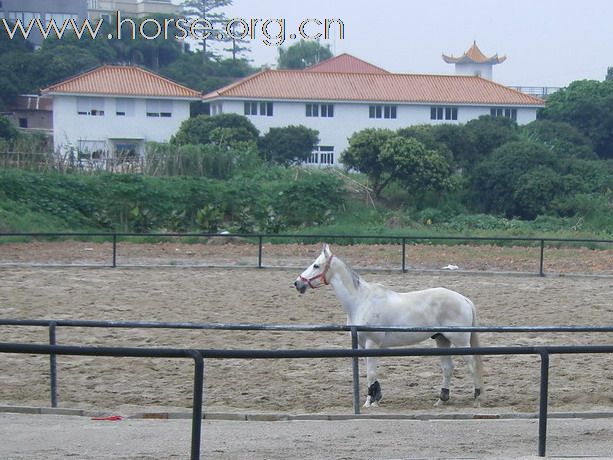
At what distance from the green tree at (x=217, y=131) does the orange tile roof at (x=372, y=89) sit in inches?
243

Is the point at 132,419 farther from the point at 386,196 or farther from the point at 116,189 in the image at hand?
the point at 386,196

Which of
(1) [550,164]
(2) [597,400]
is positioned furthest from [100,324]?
(1) [550,164]

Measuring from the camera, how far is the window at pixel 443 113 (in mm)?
60656

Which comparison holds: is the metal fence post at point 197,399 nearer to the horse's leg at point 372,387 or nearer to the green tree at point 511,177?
the horse's leg at point 372,387

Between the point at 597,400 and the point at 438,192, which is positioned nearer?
the point at 597,400

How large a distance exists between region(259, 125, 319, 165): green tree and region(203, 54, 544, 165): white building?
322 centimetres

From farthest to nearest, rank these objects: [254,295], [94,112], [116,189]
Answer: [94,112] < [116,189] < [254,295]

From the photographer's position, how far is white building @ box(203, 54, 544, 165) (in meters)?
59.4

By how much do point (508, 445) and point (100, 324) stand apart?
374 cm

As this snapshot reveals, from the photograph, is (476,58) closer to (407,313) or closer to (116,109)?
(116,109)

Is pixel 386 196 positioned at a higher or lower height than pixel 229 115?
lower

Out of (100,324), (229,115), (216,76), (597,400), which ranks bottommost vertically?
(597,400)

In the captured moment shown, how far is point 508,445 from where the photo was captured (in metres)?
6.97

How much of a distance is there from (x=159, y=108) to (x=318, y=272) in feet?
169
